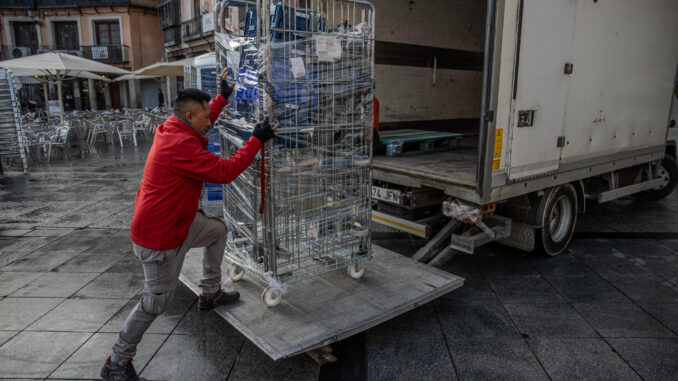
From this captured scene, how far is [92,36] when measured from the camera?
3366 centimetres

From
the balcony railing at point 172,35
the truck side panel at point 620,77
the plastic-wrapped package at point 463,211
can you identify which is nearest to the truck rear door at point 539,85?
the truck side panel at point 620,77

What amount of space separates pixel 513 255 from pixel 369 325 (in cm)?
290

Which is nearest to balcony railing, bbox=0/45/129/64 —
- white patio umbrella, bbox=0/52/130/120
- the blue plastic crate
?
white patio umbrella, bbox=0/52/130/120

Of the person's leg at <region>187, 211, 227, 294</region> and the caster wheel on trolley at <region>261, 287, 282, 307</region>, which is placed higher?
the person's leg at <region>187, 211, 227, 294</region>

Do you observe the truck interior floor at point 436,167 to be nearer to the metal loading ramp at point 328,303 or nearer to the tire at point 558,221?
the metal loading ramp at point 328,303

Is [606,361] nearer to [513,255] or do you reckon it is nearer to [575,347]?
[575,347]

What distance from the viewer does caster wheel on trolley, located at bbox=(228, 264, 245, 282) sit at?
3.81m

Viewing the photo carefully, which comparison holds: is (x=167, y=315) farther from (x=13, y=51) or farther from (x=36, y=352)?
(x=13, y=51)

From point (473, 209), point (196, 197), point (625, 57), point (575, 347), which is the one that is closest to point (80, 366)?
point (196, 197)

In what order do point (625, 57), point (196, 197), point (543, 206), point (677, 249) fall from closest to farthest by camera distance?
1. point (196, 197)
2. point (543, 206)
3. point (625, 57)
4. point (677, 249)

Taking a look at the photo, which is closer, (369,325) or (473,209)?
(369,325)

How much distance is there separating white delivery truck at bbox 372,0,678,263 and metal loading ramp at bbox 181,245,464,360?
2.08 ft

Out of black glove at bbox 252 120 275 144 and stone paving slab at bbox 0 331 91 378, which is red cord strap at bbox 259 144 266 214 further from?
stone paving slab at bbox 0 331 91 378

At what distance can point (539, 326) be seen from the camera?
144 inches
